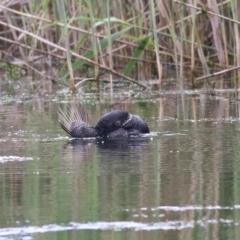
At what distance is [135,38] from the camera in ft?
35.4

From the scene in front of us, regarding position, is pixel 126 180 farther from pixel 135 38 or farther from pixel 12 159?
pixel 135 38

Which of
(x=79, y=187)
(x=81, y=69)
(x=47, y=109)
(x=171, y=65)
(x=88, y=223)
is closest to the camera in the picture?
(x=88, y=223)

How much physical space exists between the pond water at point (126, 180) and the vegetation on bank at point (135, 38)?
2.51 metres

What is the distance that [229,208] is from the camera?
3.89 metres

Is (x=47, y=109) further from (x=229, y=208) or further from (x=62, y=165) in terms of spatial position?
(x=229, y=208)

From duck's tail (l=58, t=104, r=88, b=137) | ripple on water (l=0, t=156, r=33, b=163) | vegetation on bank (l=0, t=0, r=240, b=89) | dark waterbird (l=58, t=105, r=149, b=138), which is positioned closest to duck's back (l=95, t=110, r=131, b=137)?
dark waterbird (l=58, t=105, r=149, b=138)

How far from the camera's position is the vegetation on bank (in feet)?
34.0

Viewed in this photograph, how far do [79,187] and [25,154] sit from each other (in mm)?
1298

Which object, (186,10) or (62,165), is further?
(186,10)

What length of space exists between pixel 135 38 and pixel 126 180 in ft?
20.5

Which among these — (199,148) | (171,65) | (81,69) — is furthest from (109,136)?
(81,69)

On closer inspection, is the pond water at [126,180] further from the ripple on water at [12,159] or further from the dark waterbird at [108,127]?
the dark waterbird at [108,127]

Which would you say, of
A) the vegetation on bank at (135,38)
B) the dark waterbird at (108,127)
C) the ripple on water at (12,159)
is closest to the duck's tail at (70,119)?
the dark waterbird at (108,127)

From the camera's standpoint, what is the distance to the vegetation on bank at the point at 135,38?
10375mm
